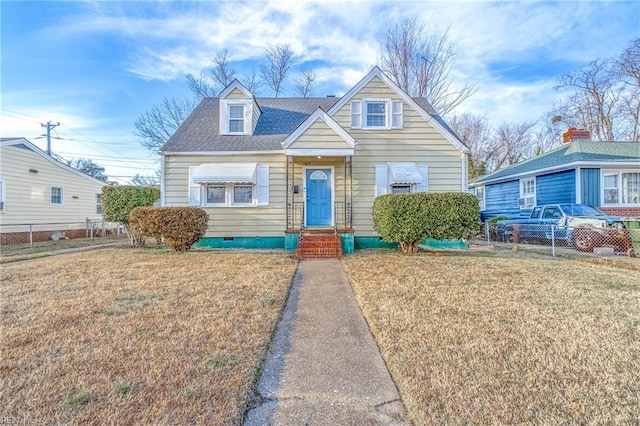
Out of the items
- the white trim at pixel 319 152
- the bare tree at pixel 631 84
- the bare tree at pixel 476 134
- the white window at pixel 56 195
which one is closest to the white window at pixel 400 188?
the white trim at pixel 319 152

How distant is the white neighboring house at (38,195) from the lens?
12.8 m

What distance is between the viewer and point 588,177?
13508mm

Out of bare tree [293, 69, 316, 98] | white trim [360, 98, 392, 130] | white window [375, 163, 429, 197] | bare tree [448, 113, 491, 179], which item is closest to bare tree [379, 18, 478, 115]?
bare tree [293, 69, 316, 98]

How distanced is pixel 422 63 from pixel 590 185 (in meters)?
12.6

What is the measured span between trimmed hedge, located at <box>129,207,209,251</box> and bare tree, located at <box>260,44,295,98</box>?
1694cm

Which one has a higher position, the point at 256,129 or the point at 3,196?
the point at 256,129

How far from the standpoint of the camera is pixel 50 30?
8211mm

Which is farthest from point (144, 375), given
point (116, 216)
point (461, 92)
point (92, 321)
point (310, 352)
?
point (461, 92)

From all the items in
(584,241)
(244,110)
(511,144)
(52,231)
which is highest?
(511,144)

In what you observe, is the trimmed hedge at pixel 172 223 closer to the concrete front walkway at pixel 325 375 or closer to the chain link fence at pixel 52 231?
the concrete front walkway at pixel 325 375

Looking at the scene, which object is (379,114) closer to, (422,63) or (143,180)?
(422,63)

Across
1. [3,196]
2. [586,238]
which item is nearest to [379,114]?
[586,238]

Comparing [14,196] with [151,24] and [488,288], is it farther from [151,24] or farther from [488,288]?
[488,288]

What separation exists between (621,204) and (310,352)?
17.4 m
